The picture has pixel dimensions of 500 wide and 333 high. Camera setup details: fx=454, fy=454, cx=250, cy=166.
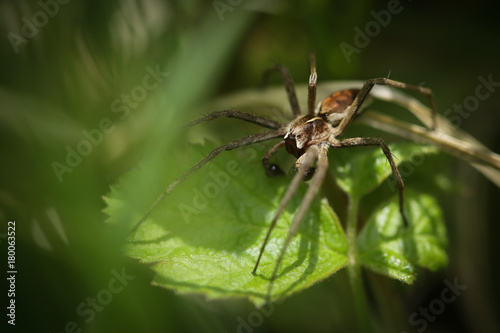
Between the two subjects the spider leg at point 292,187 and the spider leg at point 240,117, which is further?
the spider leg at point 240,117

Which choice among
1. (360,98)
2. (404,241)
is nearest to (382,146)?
(360,98)

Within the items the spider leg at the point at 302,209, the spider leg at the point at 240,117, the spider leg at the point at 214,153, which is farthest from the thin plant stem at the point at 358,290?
the spider leg at the point at 240,117

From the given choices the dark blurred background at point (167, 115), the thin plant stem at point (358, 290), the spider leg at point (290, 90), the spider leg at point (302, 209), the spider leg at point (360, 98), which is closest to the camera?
the spider leg at point (302, 209)

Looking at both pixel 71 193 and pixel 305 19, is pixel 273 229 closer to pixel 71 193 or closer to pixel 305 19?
pixel 71 193

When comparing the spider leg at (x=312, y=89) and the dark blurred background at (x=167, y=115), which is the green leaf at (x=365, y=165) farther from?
the dark blurred background at (x=167, y=115)

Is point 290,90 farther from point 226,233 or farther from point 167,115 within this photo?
point 226,233

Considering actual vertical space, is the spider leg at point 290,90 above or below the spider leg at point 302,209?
above

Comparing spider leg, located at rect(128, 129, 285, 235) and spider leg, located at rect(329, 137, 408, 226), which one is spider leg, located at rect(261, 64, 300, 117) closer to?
spider leg, located at rect(128, 129, 285, 235)

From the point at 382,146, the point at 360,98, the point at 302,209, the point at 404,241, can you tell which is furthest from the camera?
the point at 360,98

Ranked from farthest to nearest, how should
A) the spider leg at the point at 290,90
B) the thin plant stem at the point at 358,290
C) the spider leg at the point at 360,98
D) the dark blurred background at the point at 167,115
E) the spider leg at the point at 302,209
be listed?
the spider leg at the point at 290,90 < the spider leg at the point at 360,98 < the dark blurred background at the point at 167,115 < the thin plant stem at the point at 358,290 < the spider leg at the point at 302,209
